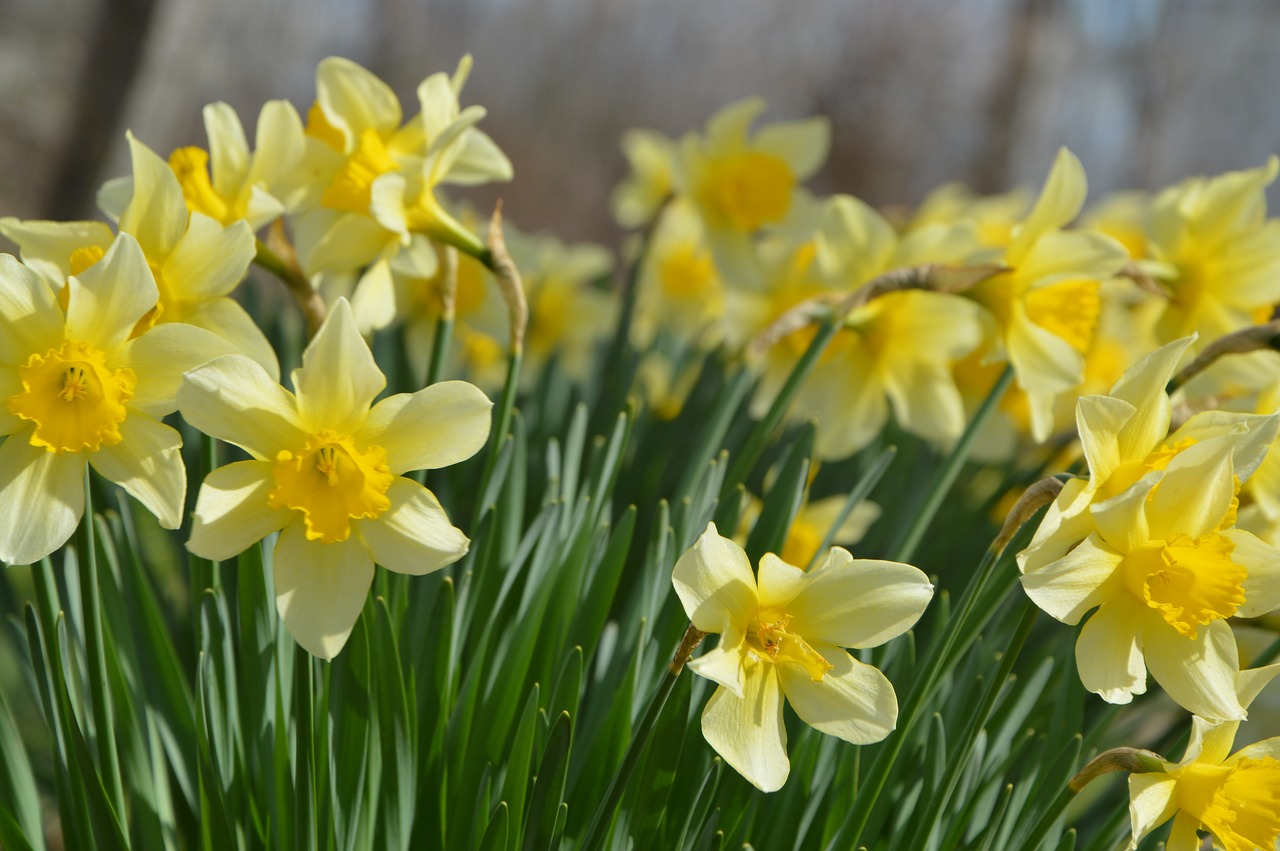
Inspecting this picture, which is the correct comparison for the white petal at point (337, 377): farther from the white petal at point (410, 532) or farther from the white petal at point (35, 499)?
the white petal at point (35, 499)

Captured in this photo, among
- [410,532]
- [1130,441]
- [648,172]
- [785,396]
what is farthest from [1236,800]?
[648,172]

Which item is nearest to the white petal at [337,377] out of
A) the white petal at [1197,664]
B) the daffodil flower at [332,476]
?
the daffodil flower at [332,476]

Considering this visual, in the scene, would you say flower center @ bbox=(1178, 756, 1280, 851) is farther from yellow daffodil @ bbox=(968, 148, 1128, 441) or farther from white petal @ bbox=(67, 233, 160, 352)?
white petal @ bbox=(67, 233, 160, 352)

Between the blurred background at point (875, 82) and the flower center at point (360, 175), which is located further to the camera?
the blurred background at point (875, 82)

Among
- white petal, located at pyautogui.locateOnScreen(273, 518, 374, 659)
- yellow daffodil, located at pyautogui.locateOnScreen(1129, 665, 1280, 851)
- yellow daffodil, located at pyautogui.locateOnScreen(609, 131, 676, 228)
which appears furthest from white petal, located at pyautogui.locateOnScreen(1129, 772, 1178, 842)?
yellow daffodil, located at pyautogui.locateOnScreen(609, 131, 676, 228)

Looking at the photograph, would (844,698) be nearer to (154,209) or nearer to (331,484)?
(331,484)

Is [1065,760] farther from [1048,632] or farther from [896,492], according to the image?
[896,492]

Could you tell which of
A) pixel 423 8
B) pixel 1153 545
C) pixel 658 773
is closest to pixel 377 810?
pixel 658 773

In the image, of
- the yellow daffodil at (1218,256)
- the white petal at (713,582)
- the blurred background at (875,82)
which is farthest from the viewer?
the blurred background at (875,82)
